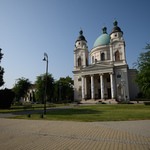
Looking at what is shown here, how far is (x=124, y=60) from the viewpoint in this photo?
4534 centimetres

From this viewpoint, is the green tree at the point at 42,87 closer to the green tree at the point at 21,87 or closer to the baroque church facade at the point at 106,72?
the green tree at the point at 21,87

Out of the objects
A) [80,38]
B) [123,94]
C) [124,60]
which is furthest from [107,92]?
[80,38]

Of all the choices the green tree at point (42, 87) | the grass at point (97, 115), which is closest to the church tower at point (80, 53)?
the green tree at point (42, 87)

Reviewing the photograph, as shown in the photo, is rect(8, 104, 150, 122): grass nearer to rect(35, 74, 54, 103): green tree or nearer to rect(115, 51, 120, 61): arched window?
rect(35, 74, 54, 103): green tree

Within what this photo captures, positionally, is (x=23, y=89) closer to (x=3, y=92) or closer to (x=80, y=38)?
(x=3, y=92)

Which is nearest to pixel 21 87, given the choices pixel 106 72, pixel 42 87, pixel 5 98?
pixel 42 87

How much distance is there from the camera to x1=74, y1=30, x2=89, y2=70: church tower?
5424 cm

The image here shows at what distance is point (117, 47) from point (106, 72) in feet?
38.8

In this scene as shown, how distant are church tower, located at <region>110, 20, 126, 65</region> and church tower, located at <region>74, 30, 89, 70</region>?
39.5 feet

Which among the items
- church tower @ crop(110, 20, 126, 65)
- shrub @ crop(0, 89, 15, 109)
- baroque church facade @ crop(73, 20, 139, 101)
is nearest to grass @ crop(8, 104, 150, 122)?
shrub @ crop(0, 89, 15, 109)

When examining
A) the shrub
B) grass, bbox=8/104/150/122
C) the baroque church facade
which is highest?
the baroque church facade

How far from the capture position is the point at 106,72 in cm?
4503

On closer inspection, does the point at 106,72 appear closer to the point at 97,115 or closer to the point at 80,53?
the point at 80,53

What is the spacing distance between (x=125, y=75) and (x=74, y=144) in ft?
141
